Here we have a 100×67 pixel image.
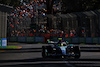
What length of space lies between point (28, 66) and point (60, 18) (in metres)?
27.1

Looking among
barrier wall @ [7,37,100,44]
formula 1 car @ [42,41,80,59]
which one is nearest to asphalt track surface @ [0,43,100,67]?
formula 1 car @ [42,41,80,59]

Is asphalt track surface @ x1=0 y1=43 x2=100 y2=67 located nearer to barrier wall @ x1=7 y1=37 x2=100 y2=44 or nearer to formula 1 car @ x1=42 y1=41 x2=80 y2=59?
formula 1 car @ x1=42 y1=41 x2=80 y2=59

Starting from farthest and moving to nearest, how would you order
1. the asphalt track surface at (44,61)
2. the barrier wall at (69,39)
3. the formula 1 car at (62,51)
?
the barrier wall at (69,39) → the formula 1 car at (62,51) → the asphalt track surface at (44,61)

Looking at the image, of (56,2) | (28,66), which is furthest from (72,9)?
(28,66)

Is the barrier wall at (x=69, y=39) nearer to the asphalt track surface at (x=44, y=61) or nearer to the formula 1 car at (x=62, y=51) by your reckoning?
the asphalt track surface at (x=44, y=61)

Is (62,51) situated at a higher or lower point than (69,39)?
lower

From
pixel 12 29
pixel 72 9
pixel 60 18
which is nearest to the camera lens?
pixel 60 18

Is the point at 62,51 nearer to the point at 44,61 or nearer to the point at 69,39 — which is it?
the point at 44,61

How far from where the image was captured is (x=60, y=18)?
39.0 m

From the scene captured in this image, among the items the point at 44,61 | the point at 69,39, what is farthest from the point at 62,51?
the point at 69,39

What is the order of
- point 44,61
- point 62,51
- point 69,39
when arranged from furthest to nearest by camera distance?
1. point 69,39
2. point 62,51
3. point 44,61

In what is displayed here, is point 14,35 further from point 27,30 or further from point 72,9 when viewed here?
point 72,9

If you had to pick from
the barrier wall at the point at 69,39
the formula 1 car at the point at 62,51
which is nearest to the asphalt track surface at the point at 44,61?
the formula 1 car at the point at 62,51

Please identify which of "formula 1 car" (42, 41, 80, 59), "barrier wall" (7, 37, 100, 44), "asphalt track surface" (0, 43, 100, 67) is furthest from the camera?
"barrier wall" (7, 37, 100, 44)
